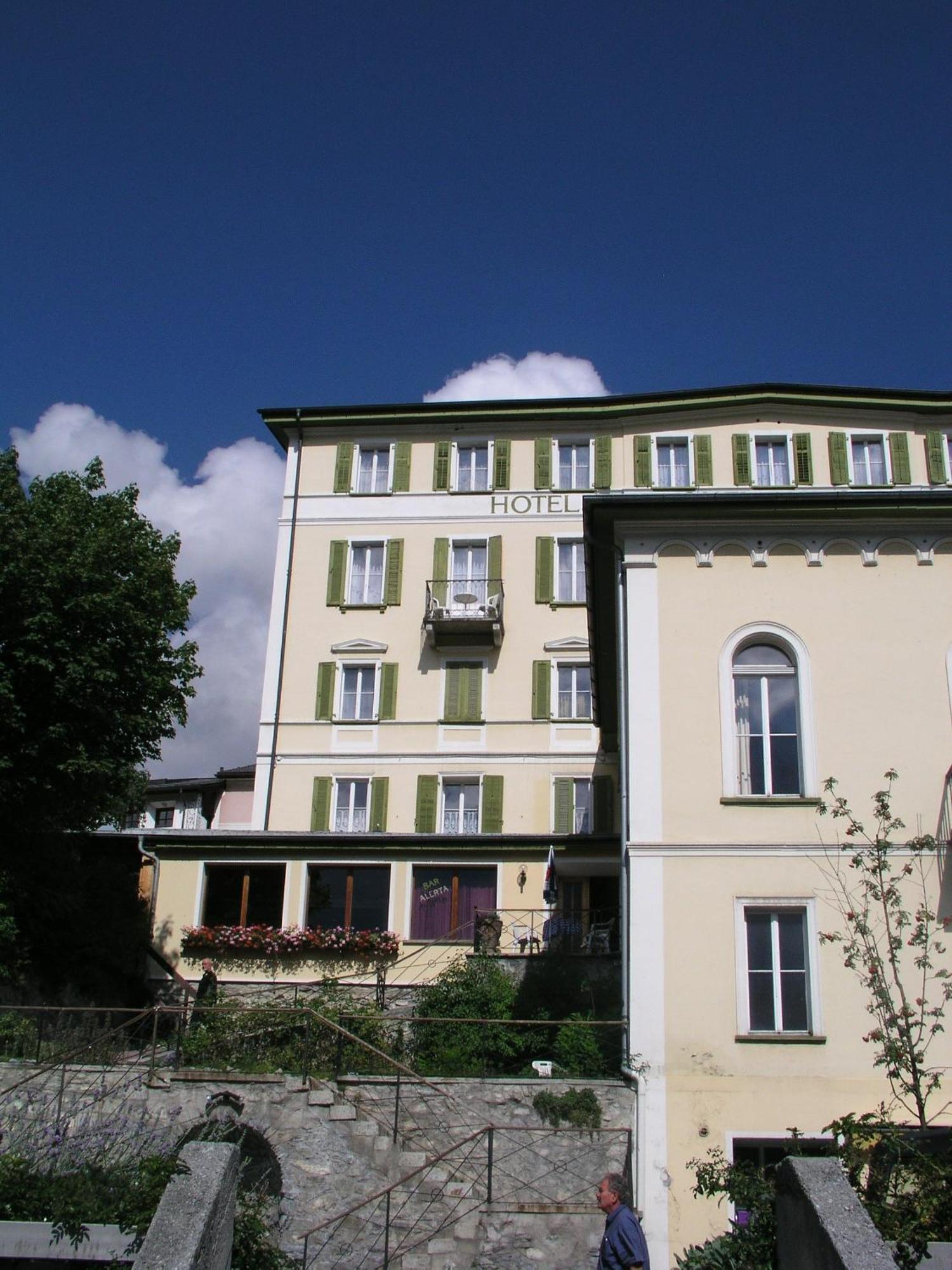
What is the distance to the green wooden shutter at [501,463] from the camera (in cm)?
3766

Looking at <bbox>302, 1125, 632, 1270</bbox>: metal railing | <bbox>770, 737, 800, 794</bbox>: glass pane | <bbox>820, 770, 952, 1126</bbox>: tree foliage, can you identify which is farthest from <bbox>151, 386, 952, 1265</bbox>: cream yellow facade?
<bbox>302, 1125, 632, 1270</bbox>: metal railing

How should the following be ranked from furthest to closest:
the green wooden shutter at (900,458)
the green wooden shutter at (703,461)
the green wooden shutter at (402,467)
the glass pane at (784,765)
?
the green wooden shutter at (402,467), the green wooden shutter at (703,461), the green wooden shutter at (900,458), the glass pane at (784,765)

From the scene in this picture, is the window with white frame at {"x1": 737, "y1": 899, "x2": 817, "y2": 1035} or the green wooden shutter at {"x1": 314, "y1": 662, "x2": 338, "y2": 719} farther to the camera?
the green wooden shutter at {"x1": 314, "y1": 662, "x2": 338, "y2": 719}

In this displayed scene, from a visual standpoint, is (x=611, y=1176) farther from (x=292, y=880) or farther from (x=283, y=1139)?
(x=292, y=880)

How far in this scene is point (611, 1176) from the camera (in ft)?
32.9

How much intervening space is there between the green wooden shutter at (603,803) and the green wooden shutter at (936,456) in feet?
43.2

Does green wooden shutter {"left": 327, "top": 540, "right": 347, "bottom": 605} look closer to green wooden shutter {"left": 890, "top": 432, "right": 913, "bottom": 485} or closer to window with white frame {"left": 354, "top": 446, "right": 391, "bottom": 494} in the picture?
window with white frame {"left": 354, "top": 446, "right": 391, "bottom": 494}

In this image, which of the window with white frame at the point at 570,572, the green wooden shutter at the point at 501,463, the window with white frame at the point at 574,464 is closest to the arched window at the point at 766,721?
the window with white frame at the point at 570,572

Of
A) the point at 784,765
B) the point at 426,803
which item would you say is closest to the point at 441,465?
the point at 426,803

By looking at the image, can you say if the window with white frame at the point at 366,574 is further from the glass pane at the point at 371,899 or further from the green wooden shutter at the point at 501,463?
the glass pane at the point at 371,899

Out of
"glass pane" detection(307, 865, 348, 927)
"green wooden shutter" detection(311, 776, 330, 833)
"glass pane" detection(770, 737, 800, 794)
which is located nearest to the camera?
"glass pane" detection(770, 737, 800, 794)

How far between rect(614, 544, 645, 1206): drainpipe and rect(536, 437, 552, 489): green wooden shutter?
60.8 feet

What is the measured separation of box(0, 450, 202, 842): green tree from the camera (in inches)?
930

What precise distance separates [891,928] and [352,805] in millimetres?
21101
